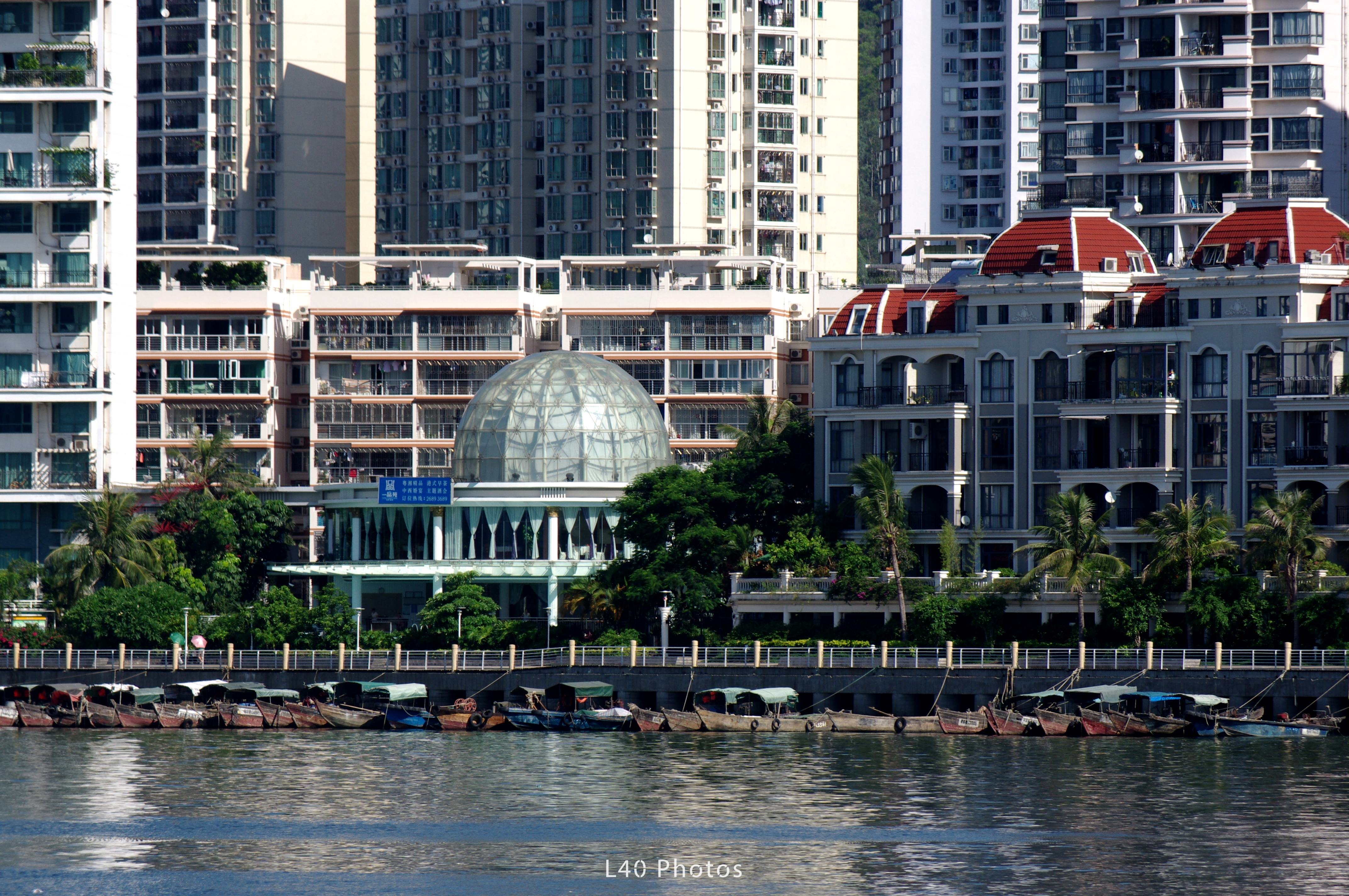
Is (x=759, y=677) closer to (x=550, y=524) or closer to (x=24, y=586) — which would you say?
(x=550, y=524)

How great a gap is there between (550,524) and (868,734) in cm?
3799

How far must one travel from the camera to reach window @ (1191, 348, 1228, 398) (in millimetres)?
129625

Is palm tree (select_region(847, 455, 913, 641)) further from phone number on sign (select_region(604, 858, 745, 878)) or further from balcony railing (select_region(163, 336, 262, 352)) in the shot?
balcony railing (select_region(163, 336, 262, 352))

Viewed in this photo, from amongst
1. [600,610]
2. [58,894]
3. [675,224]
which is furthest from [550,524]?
[58,894]

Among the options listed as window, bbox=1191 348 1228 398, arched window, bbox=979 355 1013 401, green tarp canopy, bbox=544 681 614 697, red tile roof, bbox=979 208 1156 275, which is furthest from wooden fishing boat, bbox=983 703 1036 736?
red tile roof, bbox=979 208 1156 275

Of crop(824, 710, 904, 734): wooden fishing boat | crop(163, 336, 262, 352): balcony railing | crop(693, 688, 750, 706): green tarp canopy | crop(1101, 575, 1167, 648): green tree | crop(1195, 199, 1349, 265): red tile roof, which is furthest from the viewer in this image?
crop(163, 336, 262, 352): balcony railing

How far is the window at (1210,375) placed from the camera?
129625 mm

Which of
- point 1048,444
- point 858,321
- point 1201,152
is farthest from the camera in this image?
point 1201,152

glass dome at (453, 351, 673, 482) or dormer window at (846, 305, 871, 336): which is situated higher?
dormer window at (846, 305, 871, 336)

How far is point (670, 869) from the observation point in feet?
250

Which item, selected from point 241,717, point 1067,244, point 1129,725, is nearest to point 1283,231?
point 1067,244

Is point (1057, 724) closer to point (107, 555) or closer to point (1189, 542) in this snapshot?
point (1189, 542)

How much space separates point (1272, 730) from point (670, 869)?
4105 cm

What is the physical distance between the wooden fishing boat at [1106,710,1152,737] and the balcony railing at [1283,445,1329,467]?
21.9m
